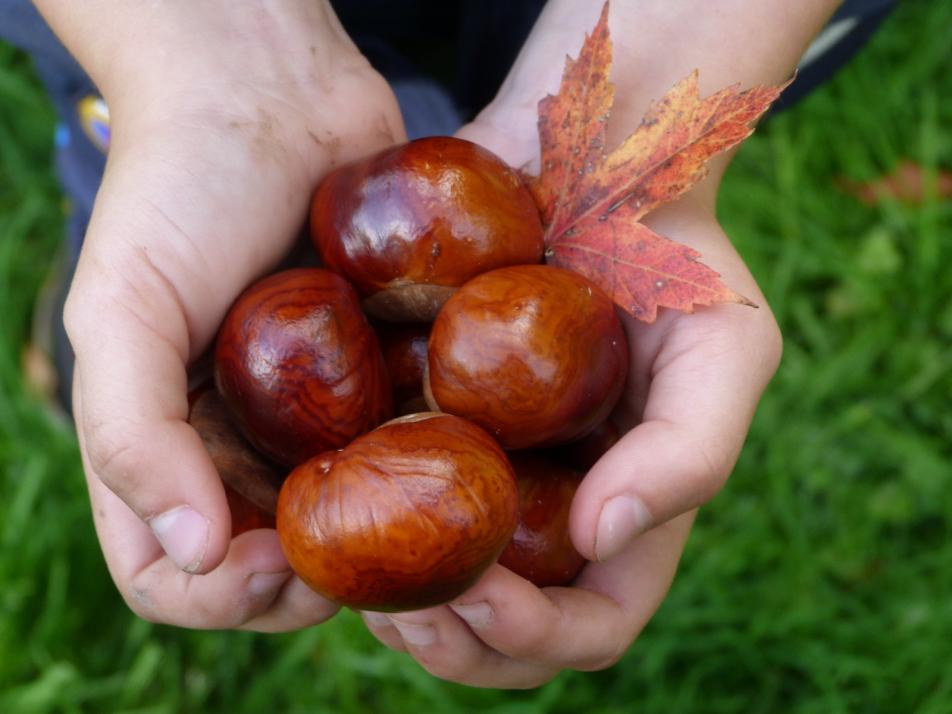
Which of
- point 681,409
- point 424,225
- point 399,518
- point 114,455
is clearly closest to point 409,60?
point 424,225

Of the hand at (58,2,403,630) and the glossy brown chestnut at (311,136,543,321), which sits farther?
the glossy brown chestnut at (311,136,543,321)

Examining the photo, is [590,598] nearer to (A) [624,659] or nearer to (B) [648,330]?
(B) [648,330]

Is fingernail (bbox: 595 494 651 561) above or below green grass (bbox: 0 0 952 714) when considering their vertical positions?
above

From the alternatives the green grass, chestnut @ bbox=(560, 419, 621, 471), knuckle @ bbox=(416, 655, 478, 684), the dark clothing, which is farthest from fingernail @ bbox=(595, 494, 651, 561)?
the dark clothing

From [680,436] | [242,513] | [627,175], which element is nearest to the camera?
[680,436]

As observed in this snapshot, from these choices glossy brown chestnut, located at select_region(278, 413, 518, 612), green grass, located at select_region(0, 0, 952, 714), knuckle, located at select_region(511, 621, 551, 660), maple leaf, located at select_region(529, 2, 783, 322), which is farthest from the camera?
green grass, located at select_region(0, 0, 952, 714)

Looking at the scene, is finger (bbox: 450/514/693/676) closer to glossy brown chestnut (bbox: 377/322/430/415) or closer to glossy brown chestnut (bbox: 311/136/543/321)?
glossy brown chestnut (bbox: 377/322/430/415)

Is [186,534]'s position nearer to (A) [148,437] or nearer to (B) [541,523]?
(A) [148,437]

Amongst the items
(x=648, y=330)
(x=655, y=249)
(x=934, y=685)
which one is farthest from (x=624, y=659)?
(x=655, y=249)
